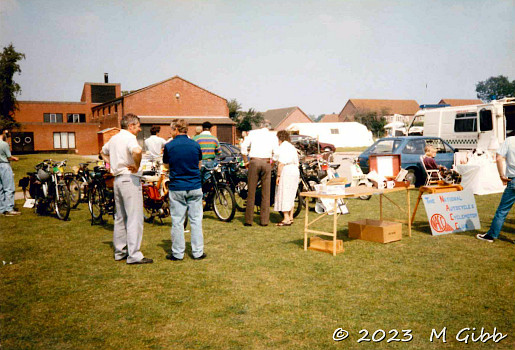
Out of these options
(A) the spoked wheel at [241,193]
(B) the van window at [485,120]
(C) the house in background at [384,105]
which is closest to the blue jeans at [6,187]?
(A) the spoked wheel at [241,193]

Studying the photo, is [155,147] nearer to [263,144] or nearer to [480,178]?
[263,144]

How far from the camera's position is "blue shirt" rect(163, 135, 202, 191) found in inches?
237

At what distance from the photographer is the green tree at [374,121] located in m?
67.7

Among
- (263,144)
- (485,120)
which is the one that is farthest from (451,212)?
(485,120)

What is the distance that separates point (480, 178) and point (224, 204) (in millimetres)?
7943

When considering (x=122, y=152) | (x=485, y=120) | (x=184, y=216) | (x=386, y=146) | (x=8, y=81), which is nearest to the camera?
(x=122, y=152)

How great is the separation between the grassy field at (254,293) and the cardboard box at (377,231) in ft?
0.49

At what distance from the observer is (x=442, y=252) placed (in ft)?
21.1

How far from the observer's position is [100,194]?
8859mm

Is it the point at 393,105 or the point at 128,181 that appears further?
the point at 393,105

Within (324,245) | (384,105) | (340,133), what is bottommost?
(324,245)

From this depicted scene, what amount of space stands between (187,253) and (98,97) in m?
62.0

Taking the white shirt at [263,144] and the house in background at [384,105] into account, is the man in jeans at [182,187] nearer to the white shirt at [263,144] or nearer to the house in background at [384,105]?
the white shirt at [263,144]

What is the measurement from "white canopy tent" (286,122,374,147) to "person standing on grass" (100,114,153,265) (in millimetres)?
46805
